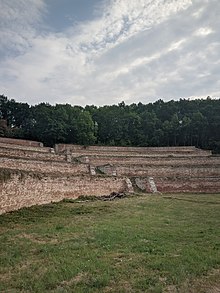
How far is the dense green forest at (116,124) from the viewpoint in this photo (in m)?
49.8

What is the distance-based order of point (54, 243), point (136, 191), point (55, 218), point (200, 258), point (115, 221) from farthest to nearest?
point (136, 191) → point (55, 218) → point (115, 221) → point (54, 243) → point (200, 258)

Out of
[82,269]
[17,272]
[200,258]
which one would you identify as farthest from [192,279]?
[17,272]

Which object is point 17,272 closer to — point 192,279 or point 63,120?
point 192,279

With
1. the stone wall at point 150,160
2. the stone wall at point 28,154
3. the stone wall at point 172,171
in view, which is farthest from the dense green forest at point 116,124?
the stone wall at point 28,154

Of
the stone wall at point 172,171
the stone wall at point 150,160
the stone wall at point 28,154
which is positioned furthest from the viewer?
the stone wall at point 150,160

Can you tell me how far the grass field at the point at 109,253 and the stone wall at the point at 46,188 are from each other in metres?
0.98

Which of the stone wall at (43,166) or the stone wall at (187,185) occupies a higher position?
the stone wall at (43,166)

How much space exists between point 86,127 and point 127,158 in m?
14.9

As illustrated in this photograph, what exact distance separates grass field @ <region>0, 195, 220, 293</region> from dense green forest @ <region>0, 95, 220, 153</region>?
35.5m

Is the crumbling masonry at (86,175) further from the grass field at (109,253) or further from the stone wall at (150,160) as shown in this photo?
the grass field at (109,253)

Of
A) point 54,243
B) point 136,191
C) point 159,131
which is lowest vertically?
point 136,191

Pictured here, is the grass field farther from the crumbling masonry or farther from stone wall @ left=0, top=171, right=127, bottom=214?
the crumbling masonry

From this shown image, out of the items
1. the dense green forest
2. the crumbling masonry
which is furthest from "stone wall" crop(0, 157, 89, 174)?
the dense green forest

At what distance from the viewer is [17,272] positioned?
7.32 m
